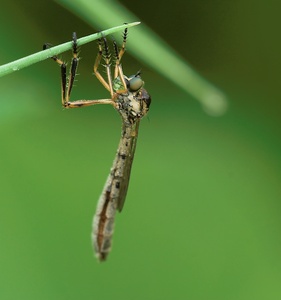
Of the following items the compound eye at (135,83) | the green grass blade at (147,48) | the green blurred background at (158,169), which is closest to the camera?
the compound eye at (135,83)

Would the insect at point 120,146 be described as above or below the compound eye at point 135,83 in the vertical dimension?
below

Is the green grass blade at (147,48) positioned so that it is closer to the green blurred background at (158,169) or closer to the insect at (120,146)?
the insect at (120,146)

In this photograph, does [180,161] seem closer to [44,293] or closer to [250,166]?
[250,166]

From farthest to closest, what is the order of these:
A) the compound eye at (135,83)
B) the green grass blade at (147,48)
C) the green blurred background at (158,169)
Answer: the green blurred background at (158,169)
the green grass blade at (147,48)
the compound eye at (135,83)

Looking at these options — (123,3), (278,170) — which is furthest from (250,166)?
(123,3)

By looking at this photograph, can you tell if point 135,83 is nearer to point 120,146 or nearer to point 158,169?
point 120,146

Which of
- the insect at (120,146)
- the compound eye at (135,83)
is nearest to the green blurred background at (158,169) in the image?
the insect at (120,146)
